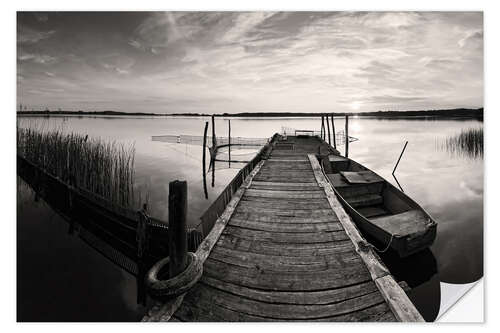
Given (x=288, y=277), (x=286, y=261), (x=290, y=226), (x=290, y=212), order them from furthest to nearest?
1. (x=290, y=212)
2. (x=290, y=226)
3. (x=286, y=261)
4. (x=288, y=277)

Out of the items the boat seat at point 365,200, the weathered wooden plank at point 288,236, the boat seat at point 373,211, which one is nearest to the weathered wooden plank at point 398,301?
the weathered wooden plank at point 288,236

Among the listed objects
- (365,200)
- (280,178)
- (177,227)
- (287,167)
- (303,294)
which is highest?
(287,167)

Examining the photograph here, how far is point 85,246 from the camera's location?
450 centimetres

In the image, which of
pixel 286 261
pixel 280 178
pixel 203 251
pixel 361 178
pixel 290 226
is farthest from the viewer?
pixel 361 178

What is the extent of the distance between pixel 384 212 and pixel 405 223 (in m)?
1.27

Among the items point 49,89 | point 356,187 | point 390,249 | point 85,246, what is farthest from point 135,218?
point 356,187

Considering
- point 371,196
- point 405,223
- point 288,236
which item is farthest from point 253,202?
point 371,196

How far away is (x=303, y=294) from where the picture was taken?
1.84 metres

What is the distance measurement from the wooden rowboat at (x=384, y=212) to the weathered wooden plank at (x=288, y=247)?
154cm

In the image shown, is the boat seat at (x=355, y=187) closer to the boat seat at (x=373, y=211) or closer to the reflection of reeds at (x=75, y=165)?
the boat seat at (x=373, y=211)

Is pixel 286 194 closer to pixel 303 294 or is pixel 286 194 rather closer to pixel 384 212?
pixel 303 294

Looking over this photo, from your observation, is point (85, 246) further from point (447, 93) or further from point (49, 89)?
point (447, 93)

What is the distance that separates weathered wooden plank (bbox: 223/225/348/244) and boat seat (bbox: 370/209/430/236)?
5.79 ft

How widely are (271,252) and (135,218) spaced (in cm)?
253
